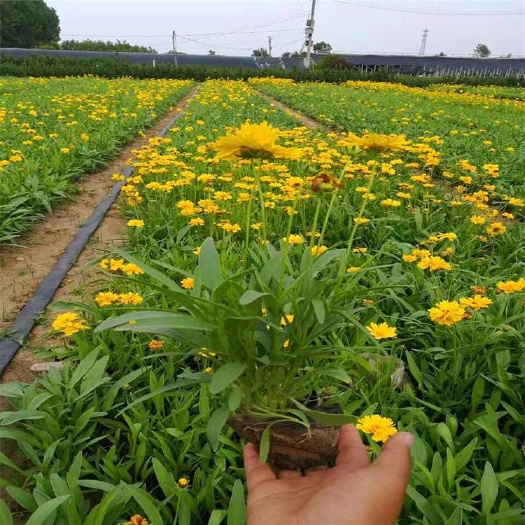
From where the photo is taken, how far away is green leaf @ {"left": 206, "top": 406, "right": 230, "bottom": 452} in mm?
997

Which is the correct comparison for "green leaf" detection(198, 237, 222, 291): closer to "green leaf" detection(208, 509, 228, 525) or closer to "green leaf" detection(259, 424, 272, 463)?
"green leaf" detection(259, 424, 272, 463)

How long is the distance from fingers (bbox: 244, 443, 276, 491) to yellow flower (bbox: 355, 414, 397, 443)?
402 millimetres

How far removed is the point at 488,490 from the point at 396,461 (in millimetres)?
536

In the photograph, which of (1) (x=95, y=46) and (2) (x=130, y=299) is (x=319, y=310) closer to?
(2) (x=130, y=299)

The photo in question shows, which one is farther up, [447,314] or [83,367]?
[447,314]

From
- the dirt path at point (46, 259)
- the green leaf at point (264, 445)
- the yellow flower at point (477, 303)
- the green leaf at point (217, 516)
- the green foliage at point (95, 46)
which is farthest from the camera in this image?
the green foliage at point (95, 46)

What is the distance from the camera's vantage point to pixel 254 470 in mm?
1187

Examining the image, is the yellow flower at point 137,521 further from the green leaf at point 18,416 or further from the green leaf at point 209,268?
the green leaf at point 209,268

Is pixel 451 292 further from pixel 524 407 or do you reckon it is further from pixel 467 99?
pixel 467 99

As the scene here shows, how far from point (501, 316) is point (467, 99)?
15.0 metres

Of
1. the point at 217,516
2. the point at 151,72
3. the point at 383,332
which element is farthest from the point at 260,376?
the point at 151,72

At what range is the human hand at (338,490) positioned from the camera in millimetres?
961

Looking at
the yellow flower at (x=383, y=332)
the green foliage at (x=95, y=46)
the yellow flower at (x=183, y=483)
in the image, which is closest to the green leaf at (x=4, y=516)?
the yellow flower at (x=183, y=483)

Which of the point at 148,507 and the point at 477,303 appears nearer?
the point at 148,507
